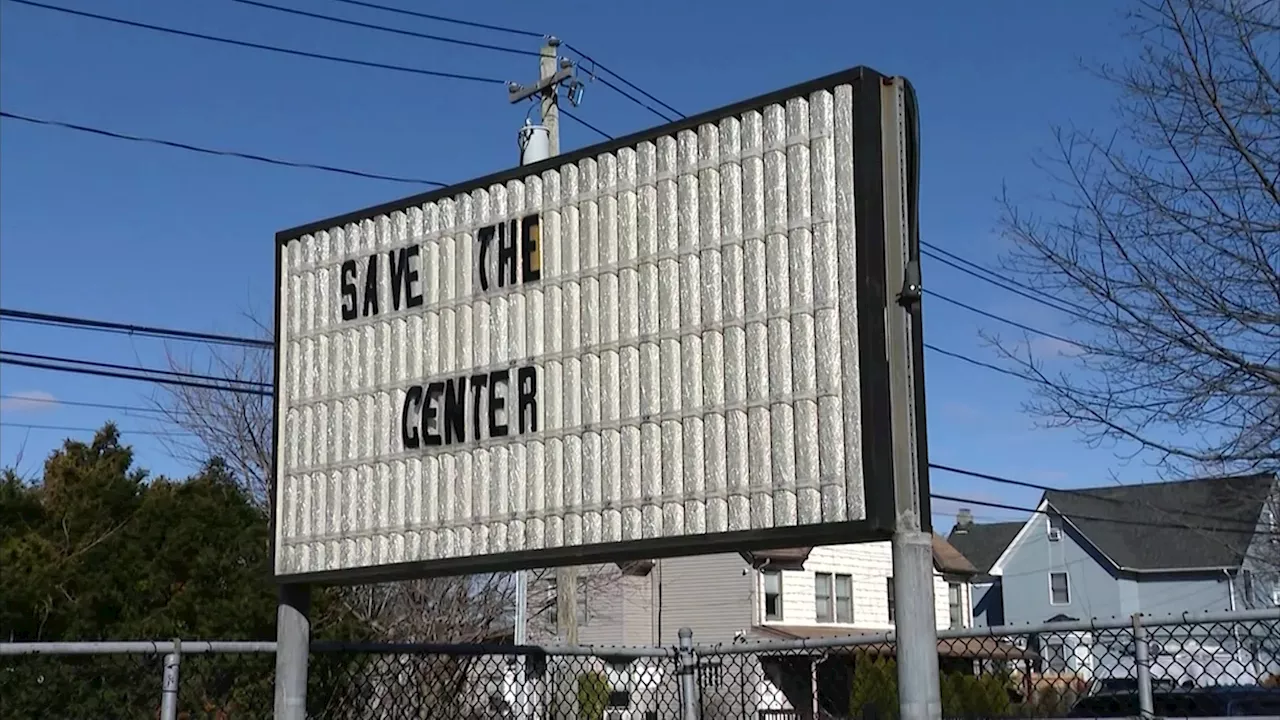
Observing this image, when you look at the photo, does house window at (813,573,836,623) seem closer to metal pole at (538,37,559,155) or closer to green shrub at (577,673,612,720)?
metal pole at (538,37,559,155)

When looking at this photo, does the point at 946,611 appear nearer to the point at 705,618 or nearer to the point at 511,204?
the point at 705,618

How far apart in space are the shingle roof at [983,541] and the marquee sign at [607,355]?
5146 cm

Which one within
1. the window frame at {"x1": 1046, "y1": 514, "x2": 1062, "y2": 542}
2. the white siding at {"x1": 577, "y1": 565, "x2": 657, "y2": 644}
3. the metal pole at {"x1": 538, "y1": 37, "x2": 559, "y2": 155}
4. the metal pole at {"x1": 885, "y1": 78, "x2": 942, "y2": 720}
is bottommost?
the metal pole at {"x1": 885, "y1": 78, "x2": 942, "y2": 720}

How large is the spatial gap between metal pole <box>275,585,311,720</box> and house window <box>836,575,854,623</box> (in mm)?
32496

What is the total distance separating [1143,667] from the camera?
5324 mm

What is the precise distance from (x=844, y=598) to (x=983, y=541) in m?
22.1

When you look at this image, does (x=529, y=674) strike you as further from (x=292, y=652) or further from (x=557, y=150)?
(x=557, y=150)

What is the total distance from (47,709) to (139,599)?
5037 millimetres

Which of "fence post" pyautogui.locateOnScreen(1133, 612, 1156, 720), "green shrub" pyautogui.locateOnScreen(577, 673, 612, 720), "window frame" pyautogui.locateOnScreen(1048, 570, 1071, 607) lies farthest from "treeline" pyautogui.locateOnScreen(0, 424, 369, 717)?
"window frame" pyautogui.locateOnScreen(1048, 570, 1071, 607)

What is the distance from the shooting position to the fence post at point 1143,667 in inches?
209

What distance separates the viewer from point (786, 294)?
5.03 m

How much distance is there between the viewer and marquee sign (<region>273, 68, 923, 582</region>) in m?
4.86

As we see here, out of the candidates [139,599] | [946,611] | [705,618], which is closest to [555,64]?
[139,599]

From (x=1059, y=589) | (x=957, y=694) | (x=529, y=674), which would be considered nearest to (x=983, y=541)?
(x=1059, y=589)
